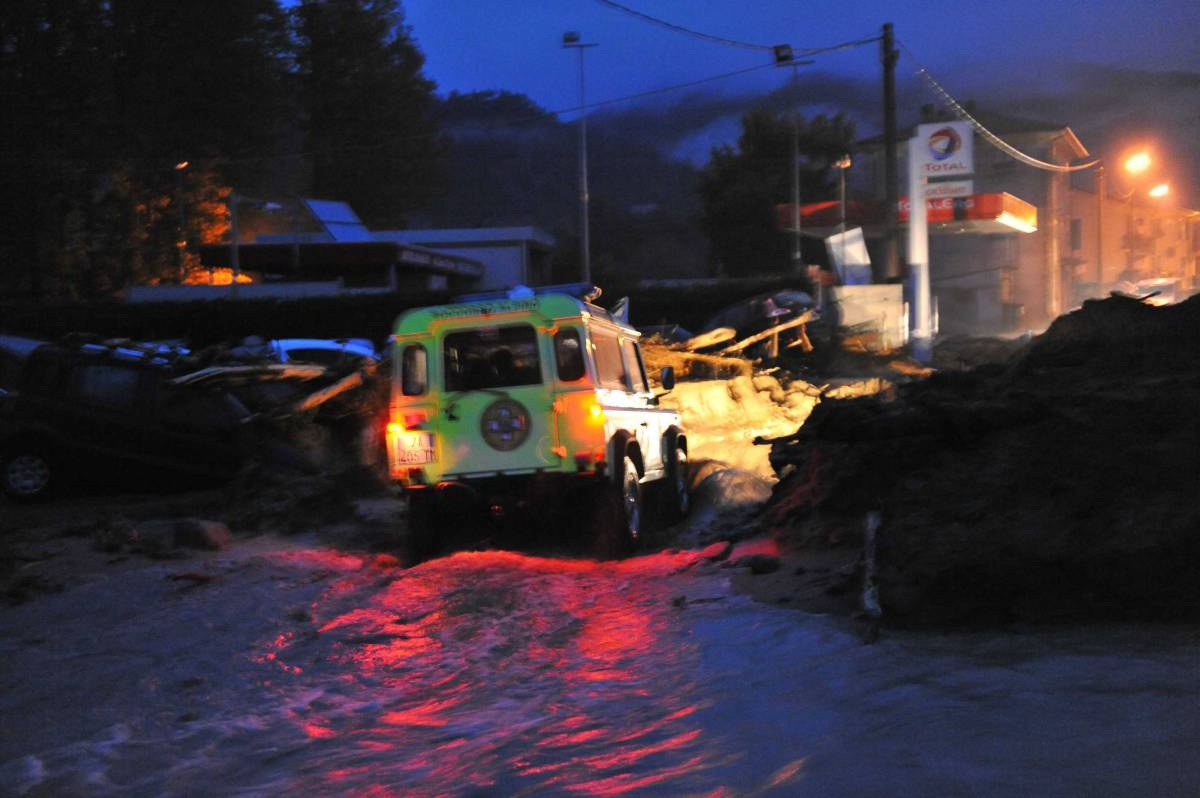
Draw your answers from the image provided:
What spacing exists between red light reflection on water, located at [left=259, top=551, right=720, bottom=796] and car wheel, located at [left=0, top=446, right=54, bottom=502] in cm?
527

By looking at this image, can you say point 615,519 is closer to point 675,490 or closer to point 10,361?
point 675,490

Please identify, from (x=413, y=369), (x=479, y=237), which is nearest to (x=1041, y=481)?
(x=413, y=369)

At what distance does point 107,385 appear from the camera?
42.3 feet

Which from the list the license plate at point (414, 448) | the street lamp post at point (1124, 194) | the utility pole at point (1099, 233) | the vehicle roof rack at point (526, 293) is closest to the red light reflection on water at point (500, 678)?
the license plate at point (414, 448)

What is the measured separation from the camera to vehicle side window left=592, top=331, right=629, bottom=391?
9625mm

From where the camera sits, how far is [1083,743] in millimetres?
4203

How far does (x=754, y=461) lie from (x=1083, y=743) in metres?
9.86

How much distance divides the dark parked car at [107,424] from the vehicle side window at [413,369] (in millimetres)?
4036

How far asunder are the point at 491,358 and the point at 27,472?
6.33m

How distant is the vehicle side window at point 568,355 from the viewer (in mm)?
9188

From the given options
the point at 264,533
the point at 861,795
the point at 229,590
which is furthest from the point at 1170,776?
the point at 264,533

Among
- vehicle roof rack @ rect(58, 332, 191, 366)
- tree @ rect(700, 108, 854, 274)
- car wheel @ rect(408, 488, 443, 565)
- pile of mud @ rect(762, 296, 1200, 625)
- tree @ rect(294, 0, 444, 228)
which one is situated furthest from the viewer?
tree @ rect(294, 0, 444, 228)

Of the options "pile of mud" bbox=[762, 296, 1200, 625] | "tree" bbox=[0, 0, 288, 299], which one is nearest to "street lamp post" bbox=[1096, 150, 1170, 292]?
"pile of mud" bbox=[762, 296, 1200, 625]

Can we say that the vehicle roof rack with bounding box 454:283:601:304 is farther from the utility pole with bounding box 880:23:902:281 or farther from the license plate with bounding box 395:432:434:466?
the utility pole with bounding box 880:23:902:281
